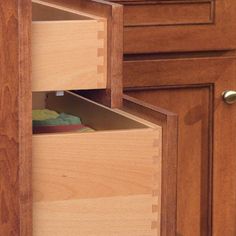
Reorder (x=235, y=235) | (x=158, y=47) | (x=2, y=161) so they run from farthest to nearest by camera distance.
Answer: (x=235, y=235)
(x=158, y=47)
(x=2, y=161)

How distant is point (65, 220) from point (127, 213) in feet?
0.30

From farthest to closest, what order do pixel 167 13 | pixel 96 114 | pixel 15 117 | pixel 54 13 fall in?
pixel 167 13, pixel 54 13, pixel 96 114, pixel 15 117

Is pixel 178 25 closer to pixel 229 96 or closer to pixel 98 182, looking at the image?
pixel 229 96

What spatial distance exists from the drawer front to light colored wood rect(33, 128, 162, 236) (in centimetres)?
65

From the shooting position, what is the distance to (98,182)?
118 centimetres

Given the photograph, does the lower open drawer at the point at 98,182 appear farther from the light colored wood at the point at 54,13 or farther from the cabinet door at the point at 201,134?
the cabinet door at the point at 201,134

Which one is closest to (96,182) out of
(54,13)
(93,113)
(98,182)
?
(98,182)

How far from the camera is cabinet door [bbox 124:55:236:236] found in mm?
1886

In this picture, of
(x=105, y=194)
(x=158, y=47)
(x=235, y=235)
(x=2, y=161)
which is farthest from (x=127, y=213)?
(x=235, y=235)

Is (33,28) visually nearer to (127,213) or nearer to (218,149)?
(127,213)

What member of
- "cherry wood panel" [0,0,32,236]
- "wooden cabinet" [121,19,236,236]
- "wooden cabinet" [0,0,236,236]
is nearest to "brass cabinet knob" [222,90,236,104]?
"wooden cabinet" [121,19,236,236]

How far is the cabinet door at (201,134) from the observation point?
189 cm

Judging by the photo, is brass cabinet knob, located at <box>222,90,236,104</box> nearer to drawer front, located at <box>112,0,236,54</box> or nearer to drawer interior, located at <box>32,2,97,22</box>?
drawer front, located at <box>112,0,236,54</box>

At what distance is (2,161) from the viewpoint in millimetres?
1144
